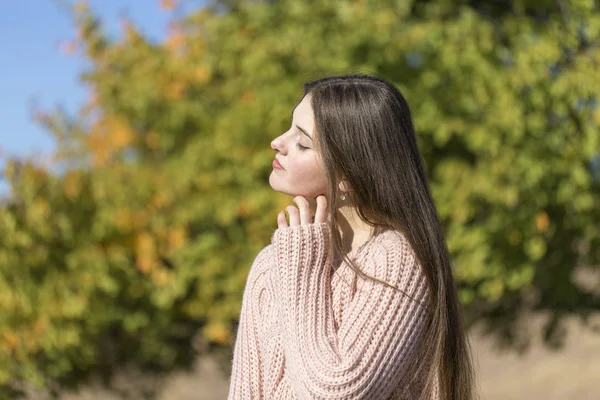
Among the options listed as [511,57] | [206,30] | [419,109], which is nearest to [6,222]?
[206,30]

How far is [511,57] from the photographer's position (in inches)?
236

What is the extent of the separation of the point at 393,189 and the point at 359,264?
202 mm

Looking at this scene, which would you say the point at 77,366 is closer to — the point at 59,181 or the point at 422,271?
the point at 59,181

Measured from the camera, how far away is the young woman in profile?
2.18m

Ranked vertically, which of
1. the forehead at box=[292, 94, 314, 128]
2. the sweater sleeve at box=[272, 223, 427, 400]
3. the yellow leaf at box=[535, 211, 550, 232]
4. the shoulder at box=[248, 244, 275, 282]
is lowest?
the sweater sleeve at box=[272, 223, 427, 400]

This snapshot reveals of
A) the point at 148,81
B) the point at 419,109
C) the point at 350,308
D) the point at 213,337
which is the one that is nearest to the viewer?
the point at 350,308

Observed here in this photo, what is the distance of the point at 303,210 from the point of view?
2.31 m

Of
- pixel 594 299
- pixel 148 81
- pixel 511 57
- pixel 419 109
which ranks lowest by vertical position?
pixel 594 299

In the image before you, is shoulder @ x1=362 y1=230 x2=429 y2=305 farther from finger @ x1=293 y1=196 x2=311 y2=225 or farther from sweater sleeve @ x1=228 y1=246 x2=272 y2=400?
sweater sleeve @ x1=228 y1=246 x2=272 y2=400

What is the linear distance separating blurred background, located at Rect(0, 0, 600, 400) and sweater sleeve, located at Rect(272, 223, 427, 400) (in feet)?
11.5

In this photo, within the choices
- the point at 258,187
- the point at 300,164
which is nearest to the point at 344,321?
the point at 300,164

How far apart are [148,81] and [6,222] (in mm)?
1462

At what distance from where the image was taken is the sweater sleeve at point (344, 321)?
209 centimetres

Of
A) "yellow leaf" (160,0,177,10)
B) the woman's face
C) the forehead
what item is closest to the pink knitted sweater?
the woman's face
